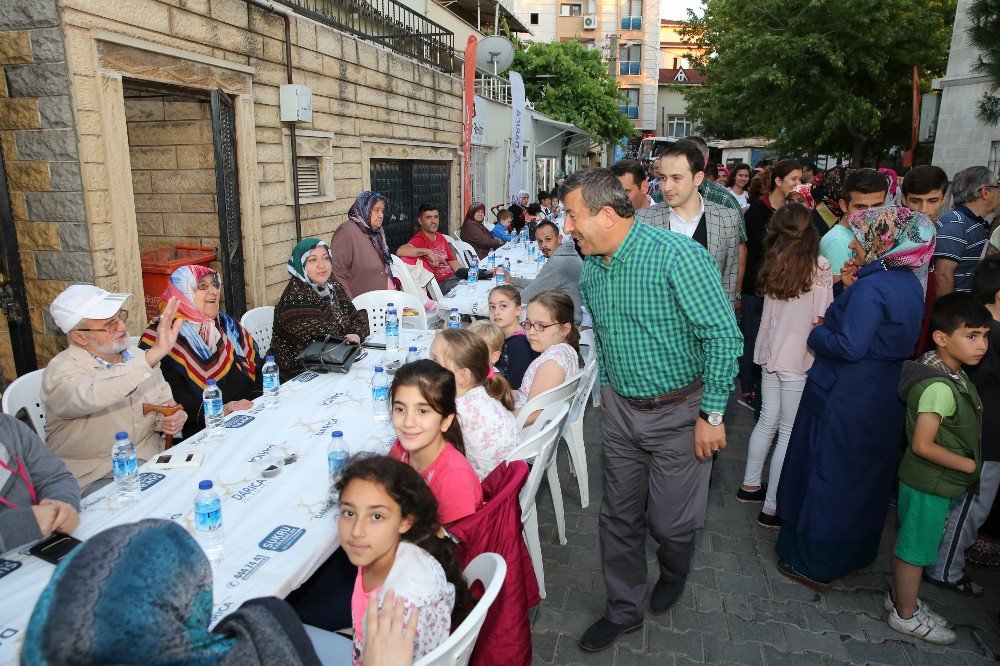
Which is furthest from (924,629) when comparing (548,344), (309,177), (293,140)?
(309,177)


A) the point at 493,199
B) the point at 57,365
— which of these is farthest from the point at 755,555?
the point at 493,199

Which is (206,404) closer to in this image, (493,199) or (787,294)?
(787,294)

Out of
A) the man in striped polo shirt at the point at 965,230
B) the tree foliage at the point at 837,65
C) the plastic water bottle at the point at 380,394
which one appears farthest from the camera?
the tree foliage at the point at 837,65

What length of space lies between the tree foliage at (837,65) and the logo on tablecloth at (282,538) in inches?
638

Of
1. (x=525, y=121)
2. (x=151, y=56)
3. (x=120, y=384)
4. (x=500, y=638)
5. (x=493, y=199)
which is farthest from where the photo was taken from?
(x=525, y=121)

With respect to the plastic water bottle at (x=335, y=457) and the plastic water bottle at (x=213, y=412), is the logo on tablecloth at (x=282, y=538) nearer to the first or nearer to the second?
the plastic water bottle at (x=335, y=457)

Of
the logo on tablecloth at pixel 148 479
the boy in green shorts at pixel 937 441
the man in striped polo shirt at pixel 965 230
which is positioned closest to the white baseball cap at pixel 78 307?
the logo on tablecloth at pixel 148 479

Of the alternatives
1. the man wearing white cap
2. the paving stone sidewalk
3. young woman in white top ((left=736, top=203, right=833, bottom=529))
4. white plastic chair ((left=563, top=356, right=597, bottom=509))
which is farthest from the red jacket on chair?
young woman in white top ((left=736, top=203, right=833, bottom=529))

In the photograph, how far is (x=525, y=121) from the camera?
1744cm

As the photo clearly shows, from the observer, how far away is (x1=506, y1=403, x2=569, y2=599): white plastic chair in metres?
2.64

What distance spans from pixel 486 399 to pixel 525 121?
52.0ft

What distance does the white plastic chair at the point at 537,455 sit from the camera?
2.64 metres

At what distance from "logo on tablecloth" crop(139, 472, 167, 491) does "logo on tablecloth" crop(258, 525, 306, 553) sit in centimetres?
64

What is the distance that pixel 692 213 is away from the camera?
388cm
